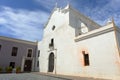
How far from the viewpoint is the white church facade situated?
10312 mm

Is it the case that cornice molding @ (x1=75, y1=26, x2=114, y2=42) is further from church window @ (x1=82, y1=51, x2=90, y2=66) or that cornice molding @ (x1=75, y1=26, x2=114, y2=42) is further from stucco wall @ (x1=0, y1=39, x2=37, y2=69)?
stucco wall @ (x1=0, y1=39, x2=37, y2=69)

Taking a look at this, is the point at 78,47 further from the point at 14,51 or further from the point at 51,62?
the point at 14,51

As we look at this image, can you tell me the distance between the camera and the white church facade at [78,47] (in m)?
10.3

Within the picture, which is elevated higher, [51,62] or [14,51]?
[14,51]

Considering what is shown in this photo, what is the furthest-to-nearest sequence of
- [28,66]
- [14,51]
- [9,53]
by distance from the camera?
[28,66], [14,51], [9,53]

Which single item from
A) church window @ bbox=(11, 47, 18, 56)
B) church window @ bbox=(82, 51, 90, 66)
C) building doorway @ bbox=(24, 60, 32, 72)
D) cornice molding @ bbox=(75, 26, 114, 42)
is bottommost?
building doorway @ bbox=(24, 60, 32, 72)

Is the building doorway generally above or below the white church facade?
below

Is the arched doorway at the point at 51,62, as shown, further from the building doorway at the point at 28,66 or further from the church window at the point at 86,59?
the church window at the point at 86,59

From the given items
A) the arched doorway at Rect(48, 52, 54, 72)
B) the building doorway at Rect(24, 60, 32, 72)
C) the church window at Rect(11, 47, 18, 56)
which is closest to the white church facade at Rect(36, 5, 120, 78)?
the arched doorway at Rect(48, 52, 54, 72)

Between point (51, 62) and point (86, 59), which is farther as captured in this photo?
point (51, 62)

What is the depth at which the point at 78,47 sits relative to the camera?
44.9 ft

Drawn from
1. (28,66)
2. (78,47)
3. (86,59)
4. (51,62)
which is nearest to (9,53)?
(28,66)

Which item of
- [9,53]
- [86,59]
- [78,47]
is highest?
[78,47]

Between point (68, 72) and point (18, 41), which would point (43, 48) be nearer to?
point (18, 41)
